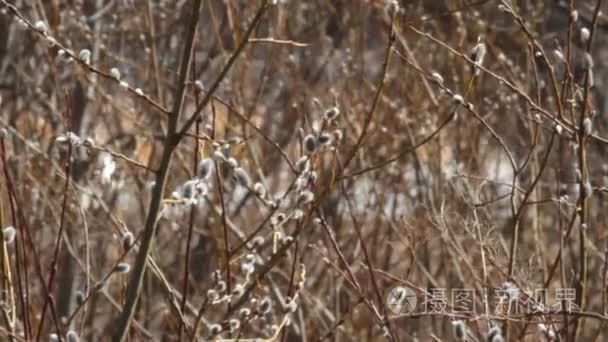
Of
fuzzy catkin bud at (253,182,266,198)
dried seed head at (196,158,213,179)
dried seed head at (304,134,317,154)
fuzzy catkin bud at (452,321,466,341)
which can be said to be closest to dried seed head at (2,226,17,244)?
dried seed head at (196,158,213,179)

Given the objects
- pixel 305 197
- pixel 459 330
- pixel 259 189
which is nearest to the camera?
pixel 459 330

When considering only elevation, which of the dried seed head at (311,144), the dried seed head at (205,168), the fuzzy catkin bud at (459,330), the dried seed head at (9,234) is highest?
the dried seed head at (311,144)

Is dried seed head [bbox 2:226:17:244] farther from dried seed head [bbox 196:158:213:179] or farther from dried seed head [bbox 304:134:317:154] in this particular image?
dried seed head [bbox 304:134:317:154]

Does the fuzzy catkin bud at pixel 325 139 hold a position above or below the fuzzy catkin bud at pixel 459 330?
above

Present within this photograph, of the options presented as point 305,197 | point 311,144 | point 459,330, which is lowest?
point 459,330

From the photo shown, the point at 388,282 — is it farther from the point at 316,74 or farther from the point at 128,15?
the point at 128,15

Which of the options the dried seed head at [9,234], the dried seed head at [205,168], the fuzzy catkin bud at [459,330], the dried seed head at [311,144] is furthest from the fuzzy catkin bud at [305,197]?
the dried seed head at [9,234]

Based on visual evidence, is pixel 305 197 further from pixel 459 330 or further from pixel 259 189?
pixel 459 330

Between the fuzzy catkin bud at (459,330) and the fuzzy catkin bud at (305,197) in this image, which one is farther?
the fuzzy catkin bud at (305,197)

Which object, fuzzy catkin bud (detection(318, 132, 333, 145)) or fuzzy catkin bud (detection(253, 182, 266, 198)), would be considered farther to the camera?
fuzzy catkin bud (detection(253, 182, 266, 198))

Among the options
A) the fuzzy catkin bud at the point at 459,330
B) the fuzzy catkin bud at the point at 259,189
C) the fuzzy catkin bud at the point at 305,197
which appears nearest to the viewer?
the fuzzy catkin bud at the point at 459,330

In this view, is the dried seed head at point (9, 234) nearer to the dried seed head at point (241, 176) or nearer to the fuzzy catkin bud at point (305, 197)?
the dried seed head at point (241, 176)

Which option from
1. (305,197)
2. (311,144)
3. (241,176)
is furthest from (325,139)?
(241,176)

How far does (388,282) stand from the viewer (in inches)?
234
